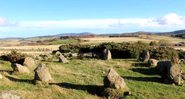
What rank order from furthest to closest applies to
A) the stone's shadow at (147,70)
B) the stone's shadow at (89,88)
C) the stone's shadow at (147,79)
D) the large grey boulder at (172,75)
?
the stone's shadow at (147,70) → the stone's shadow at (147,79) → the large grey boulder at (172,75) → the stone's shadow at (89,88)

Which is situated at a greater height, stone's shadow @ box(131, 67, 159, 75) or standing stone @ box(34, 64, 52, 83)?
standing stone @ box(34, 64, 52, 83)

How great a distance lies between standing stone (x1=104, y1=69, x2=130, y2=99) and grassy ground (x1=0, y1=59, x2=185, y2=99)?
2.85ft

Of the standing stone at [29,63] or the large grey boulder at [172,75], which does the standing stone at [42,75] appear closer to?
the standing stone at [29,63]

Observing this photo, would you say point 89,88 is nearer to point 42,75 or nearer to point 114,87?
point 114,87

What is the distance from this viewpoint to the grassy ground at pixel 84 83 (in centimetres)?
3266

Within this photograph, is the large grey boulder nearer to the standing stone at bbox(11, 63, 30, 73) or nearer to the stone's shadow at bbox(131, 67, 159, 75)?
the stone's shadow at bbox(131, 67, 159, 75)

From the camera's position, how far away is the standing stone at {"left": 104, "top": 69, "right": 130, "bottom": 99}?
1348 inches

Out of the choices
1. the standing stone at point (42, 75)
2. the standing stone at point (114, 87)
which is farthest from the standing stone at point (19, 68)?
the standing stone at point (114, 87)

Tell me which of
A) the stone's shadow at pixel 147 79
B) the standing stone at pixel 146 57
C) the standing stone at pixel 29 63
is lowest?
the stone's shadow at pixel 147 79

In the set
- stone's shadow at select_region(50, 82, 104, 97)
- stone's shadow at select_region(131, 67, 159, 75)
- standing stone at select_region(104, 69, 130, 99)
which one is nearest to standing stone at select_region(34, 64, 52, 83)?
stone's shadow at select_region(50, 82, 104, 97)

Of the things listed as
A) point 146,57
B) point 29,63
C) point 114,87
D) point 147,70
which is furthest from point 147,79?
point 29,63

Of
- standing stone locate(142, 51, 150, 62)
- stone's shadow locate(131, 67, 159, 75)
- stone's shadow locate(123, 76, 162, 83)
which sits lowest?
stone's shadow locate(123, 76, 162, 83)

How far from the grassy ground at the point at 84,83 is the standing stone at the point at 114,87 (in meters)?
0.87

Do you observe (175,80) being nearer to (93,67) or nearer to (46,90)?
(93,67)
